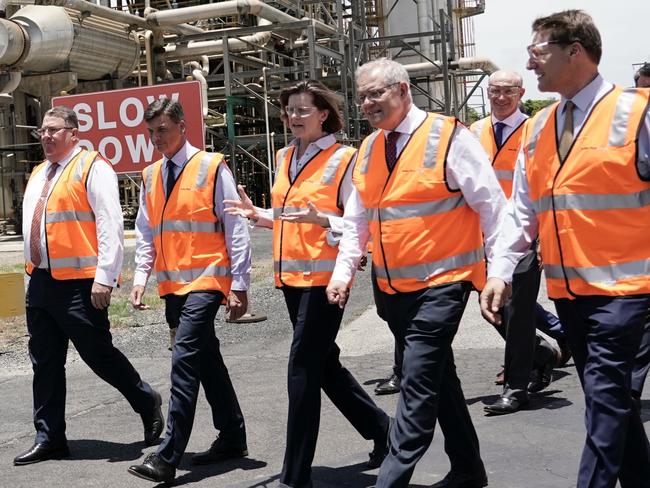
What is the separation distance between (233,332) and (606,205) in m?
7.21

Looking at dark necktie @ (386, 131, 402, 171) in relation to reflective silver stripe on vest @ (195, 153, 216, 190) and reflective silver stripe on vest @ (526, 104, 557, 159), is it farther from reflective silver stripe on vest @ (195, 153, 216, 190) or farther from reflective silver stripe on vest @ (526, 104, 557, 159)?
reflective silver stripe on vest @ (195, 153, 216, 190)

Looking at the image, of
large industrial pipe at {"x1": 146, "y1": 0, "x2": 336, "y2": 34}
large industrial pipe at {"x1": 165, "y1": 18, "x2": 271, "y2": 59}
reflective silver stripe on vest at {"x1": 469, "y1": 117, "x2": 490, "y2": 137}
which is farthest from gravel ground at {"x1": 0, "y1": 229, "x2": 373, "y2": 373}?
large industrial pipe at {"x1": 165, "y1": 18, "x2": 271, "y2": 59}

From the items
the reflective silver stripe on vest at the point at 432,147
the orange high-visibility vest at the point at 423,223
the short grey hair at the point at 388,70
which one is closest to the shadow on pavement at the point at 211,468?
the orange high-visibility vest at the point at 423,223

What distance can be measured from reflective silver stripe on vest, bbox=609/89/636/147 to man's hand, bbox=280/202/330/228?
1541 millimetres

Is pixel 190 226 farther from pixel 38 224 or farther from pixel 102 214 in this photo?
pixel 38 224

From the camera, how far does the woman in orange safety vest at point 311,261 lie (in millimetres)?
4773

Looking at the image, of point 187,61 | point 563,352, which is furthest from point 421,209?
point 187,61

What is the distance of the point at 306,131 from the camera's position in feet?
16.7

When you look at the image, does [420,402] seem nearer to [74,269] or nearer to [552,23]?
[552,23]

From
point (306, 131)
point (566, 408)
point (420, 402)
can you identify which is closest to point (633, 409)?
point (420, 402)

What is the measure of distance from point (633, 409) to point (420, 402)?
2.81 ft

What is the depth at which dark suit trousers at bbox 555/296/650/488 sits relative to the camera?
360cm

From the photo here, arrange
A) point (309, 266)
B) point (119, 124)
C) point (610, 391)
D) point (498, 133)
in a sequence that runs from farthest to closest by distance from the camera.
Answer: point (119, 124)
point (498, 133)
point (309, 266)
point (610, 391)

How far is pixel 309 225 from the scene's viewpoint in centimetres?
502
